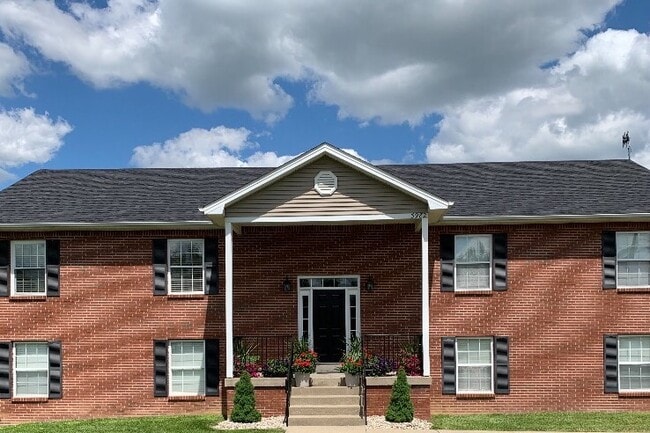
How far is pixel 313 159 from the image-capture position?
15.1 metres

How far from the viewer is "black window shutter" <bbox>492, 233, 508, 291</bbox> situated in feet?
54.9

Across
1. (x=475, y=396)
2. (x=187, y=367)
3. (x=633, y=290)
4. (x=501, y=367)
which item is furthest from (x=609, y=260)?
(x=187, y=367)

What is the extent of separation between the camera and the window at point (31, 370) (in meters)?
16.7

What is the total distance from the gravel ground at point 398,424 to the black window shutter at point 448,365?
6.98 ft

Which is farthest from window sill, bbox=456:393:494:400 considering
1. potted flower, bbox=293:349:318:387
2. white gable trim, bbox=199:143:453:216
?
white gable trim, bbox=199:143:453:216

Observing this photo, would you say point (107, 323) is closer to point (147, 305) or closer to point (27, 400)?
point (147, 305)

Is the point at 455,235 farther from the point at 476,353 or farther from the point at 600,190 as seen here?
the point at 600,190

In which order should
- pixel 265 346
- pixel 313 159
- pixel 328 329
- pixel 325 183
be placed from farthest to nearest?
1. pixel 328 329
2. pixel 265 346
3. pixel 325 183
4. pixel 313 159

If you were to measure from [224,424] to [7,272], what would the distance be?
7.04 metres

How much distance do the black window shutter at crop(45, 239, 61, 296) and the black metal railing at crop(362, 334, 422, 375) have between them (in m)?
8.00

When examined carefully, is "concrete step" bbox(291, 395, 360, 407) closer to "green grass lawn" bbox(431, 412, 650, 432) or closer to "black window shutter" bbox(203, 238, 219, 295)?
"green grass lawn" bbox(431, 412, 650, 432)

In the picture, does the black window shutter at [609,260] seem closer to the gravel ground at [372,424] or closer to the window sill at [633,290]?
the window sill at [633,290]

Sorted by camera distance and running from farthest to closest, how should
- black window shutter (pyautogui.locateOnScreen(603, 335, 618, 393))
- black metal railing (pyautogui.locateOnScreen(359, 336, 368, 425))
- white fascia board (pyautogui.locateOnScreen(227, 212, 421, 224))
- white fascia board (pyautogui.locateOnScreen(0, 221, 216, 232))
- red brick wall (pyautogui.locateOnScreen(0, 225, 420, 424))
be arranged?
red brick wall (pyautogui.locateOnScreen(0, 225, 420, 424))
black window shutter (pyautogui.locateOnScreen(603, 335, 618, 393))
white fascia board (pyautogui.locateOnScreen(0, 221, 216, 232))
white fascia board (pyautogui.locateOnScreen(227, 212, 421, 224))
black metal railing (pyautogui.locateOnScreen(359, 336, 368, 425))

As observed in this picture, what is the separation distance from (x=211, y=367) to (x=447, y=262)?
6589mm
